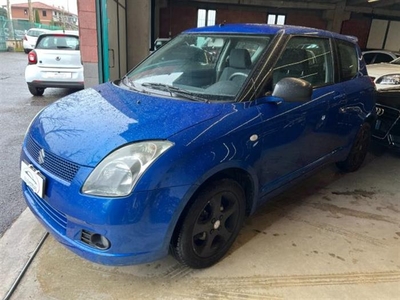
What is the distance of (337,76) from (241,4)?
17133 mm

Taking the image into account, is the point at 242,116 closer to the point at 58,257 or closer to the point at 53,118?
the point at 53,118

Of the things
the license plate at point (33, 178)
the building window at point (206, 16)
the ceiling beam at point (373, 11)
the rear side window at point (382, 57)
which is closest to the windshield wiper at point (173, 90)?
the license plate at point (33, 178)

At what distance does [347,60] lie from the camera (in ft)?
10.6

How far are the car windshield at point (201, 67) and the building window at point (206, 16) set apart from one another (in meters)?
17.5

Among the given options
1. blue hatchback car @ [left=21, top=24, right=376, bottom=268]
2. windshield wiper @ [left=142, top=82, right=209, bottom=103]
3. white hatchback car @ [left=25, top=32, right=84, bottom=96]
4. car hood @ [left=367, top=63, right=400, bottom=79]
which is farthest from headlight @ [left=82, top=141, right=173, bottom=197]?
car hood @ [left=367, top=63, right=400, bottom=79]

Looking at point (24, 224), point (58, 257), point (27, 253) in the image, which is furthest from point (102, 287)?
point (24, 224)

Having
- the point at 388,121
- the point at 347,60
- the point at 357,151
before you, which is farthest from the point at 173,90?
the point at 388,121

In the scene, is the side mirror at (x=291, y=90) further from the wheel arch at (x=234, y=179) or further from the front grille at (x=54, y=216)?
the front grille at (x=54, y=216)

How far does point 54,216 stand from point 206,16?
1939 centimetres

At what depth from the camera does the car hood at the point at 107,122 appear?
5.66ft

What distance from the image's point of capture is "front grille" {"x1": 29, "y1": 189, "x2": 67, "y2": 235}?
5.83 feet

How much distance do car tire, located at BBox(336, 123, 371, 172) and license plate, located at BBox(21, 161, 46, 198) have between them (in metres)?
3.17

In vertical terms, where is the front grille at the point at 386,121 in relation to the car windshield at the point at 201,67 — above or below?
below

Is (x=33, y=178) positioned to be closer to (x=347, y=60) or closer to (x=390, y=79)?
(x=347, y=60)
